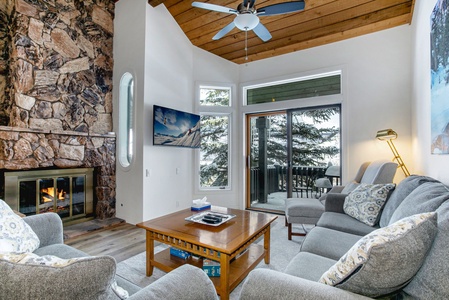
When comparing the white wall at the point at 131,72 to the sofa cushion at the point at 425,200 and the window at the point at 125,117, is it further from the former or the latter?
the sofa cushion at the point at 425,200

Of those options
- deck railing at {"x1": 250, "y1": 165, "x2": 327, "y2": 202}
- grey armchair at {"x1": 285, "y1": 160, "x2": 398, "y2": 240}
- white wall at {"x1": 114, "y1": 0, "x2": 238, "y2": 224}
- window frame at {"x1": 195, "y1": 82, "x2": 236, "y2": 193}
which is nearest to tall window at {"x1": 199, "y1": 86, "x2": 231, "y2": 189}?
window frame at {"x1": 195, "y1": 82, "x2": 236, "y2": 193}

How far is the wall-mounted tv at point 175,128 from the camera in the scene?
11.8 ft

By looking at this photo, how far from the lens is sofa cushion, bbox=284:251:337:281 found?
1280 millimetres

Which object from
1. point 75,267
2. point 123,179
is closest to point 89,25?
point 123,179

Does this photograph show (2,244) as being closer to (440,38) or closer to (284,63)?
(440,38)

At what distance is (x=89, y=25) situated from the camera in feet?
12.3

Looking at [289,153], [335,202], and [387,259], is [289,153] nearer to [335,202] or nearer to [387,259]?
[335,202]

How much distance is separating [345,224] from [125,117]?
372 cm

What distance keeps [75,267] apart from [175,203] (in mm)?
3527

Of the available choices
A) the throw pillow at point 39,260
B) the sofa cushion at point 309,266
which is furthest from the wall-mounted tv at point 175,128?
the throw pillow at point 39,260

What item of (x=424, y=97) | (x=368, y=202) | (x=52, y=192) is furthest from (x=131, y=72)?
(x=424, y=97)

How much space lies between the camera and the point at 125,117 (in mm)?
3982

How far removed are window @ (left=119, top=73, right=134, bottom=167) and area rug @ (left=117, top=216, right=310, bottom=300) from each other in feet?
6.07

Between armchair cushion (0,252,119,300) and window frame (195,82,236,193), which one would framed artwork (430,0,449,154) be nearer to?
armchair cushion (0,252,119,300)
